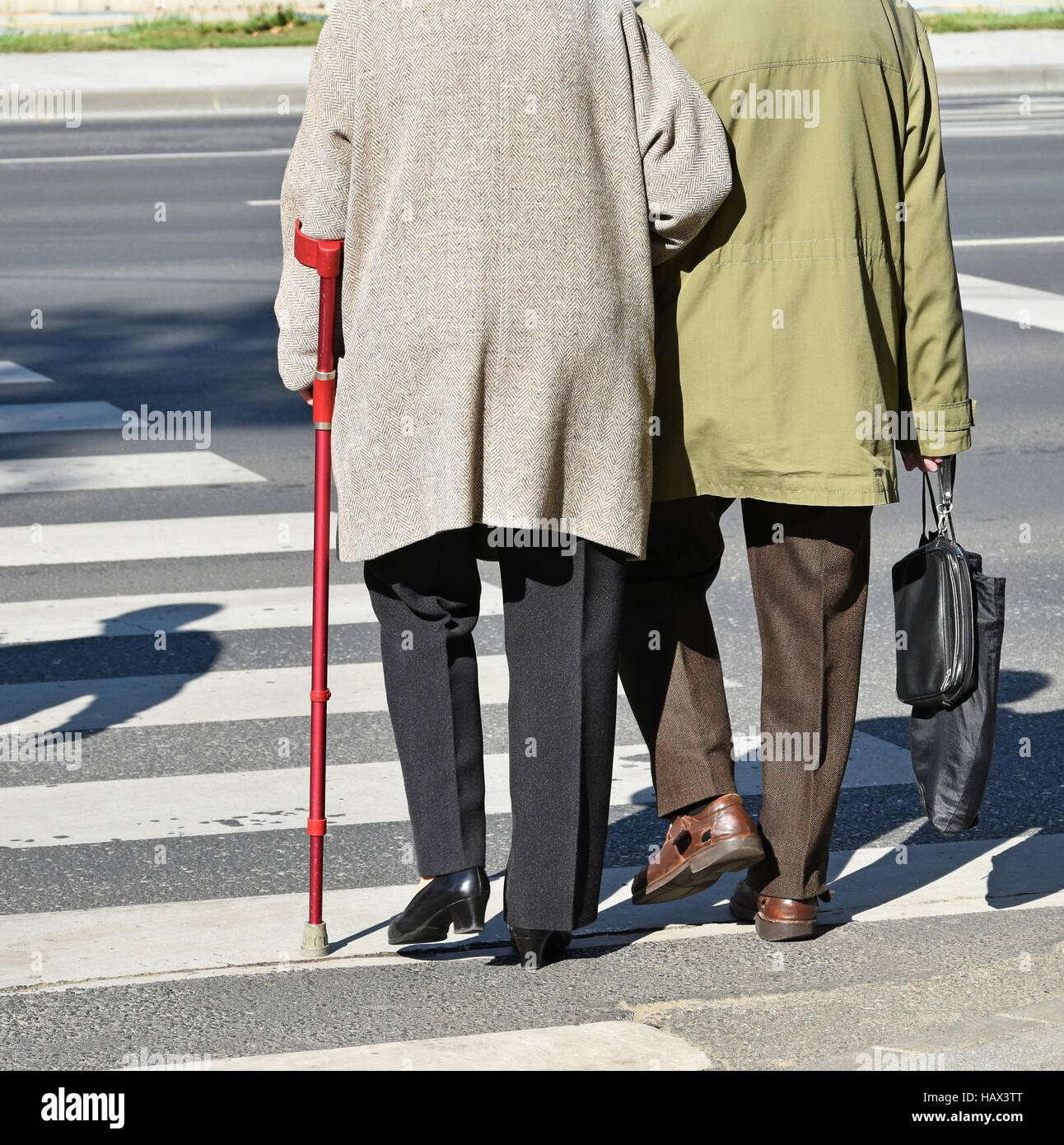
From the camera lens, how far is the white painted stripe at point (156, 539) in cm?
677

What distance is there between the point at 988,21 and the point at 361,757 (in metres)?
23.5

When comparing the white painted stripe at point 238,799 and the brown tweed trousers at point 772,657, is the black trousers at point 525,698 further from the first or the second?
the white painted stripe at point 238,799

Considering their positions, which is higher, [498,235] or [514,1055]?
[498,235]

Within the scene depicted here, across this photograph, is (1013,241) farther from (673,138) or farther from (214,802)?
(673,138)

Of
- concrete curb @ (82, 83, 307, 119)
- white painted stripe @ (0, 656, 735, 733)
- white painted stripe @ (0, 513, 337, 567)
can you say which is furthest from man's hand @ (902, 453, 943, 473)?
concrete curb @ (82, 83, 307, 119)

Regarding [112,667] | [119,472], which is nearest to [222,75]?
[119,472]

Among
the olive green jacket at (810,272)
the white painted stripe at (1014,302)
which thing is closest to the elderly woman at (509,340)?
the olive green jacket at (810,272)

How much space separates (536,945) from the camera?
352 centimetres

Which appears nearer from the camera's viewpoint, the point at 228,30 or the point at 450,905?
the point at 450,905

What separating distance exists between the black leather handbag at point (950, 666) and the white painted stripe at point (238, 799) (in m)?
0.89

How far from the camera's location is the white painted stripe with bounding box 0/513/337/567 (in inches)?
267

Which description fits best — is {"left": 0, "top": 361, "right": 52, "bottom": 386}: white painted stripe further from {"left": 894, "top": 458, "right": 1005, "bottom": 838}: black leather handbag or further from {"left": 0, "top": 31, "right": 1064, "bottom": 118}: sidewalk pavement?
{"left": 0, "top": 31, "right": 1064, "bottom": 118}: sidewalk pavement

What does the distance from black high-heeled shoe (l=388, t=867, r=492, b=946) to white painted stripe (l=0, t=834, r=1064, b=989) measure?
9cm
